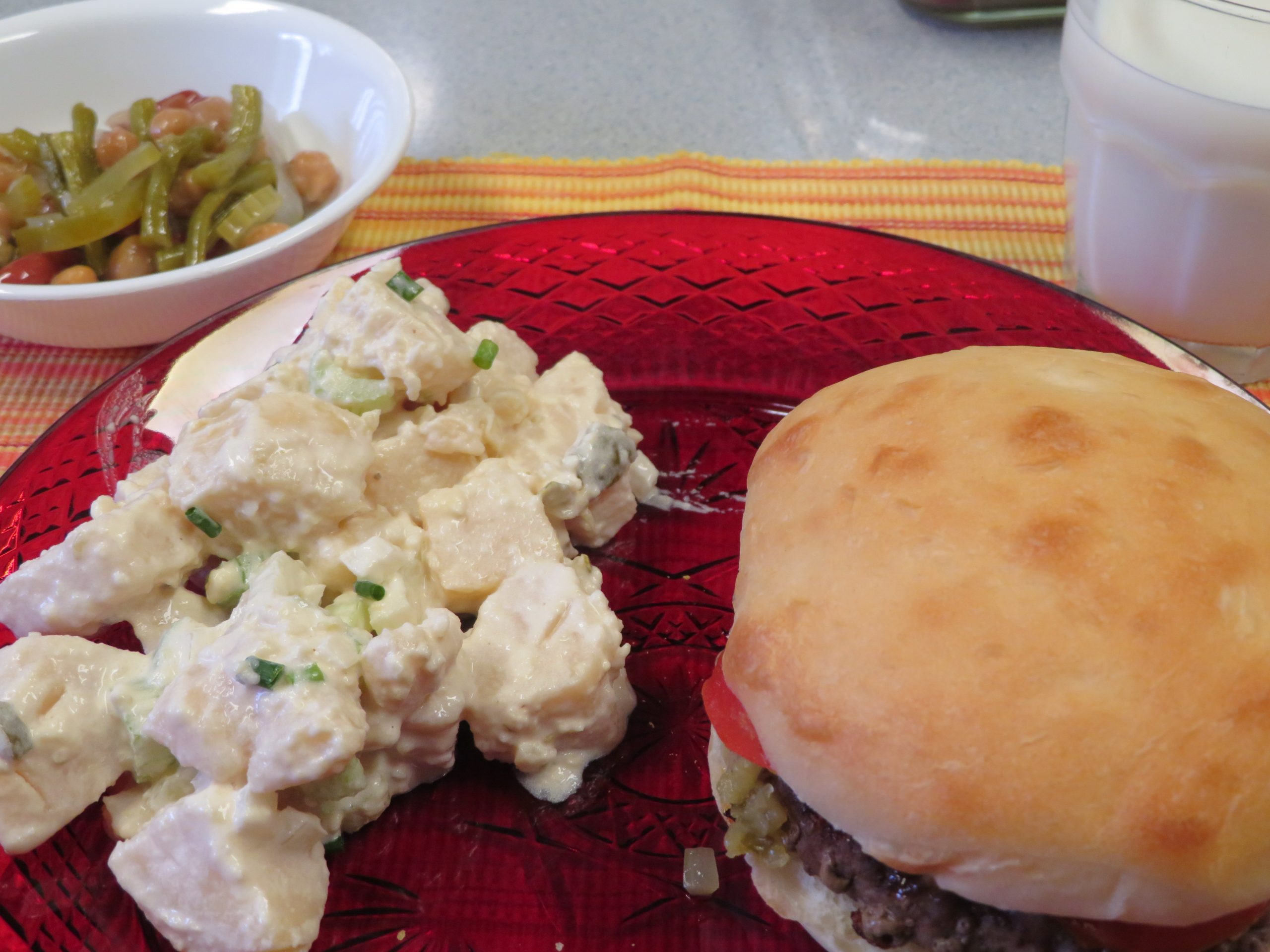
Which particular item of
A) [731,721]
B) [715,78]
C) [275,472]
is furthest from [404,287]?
[715,78]

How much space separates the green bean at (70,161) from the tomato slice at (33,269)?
0.70 feet

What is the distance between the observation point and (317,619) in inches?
58.5

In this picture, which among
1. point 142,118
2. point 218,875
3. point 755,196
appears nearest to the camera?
point 218,875

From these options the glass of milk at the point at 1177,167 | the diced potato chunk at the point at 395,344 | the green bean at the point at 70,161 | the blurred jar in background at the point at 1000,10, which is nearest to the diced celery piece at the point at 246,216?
the green bean at the point at 70,161

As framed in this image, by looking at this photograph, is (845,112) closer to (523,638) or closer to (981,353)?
(981,353)

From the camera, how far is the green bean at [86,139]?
8.22 feet

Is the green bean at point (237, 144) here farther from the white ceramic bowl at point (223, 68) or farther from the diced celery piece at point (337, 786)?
the diced celery piece at point (337, 786)

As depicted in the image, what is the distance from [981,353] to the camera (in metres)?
1.73

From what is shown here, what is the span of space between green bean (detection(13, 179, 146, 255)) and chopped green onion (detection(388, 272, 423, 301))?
0.79m

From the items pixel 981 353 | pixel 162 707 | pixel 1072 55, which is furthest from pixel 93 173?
pixel 1072 55

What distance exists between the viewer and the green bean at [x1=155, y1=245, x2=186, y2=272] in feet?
7.63

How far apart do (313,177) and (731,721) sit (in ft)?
5.59

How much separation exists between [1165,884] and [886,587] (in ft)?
1.46

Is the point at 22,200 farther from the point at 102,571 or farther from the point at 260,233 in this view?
the point at 102,571
